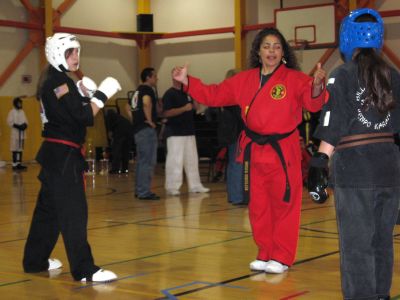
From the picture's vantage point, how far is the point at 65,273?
5.66 meters

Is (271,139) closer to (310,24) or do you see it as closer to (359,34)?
(359,34)

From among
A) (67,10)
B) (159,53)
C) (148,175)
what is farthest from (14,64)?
(148,175)

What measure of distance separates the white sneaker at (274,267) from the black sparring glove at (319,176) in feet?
5.68

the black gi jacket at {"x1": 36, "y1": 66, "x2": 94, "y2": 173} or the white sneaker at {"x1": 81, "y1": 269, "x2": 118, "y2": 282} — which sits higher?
the black gi jacket at {"x1": 36, "y1": 66, "x2": 94, "y2": 173}

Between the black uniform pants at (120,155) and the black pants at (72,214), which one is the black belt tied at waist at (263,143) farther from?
the black uniform pants at (120,155)

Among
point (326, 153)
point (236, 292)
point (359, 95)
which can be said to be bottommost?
point (236, 292)

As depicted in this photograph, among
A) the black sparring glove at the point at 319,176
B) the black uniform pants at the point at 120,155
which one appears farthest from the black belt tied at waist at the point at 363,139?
the black uniform pants at the point at 120,155

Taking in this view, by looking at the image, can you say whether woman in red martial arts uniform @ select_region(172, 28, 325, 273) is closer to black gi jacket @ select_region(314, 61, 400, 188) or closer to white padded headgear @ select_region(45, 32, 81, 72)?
white padded headgear @ select_region(45, 32, 81, 72)

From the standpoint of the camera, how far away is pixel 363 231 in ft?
12.4

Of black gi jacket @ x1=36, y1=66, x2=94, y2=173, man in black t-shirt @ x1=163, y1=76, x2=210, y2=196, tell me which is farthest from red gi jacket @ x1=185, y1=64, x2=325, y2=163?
man in black t-shirt @ x1=163, y1=76, x2=210, y2=196

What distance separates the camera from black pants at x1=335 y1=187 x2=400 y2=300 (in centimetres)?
380

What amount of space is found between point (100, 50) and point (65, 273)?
61.4 ft

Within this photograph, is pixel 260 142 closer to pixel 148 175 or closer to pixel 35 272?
pixel 35 272

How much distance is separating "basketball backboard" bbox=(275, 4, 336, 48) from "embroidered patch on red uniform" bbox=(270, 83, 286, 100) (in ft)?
49.3
